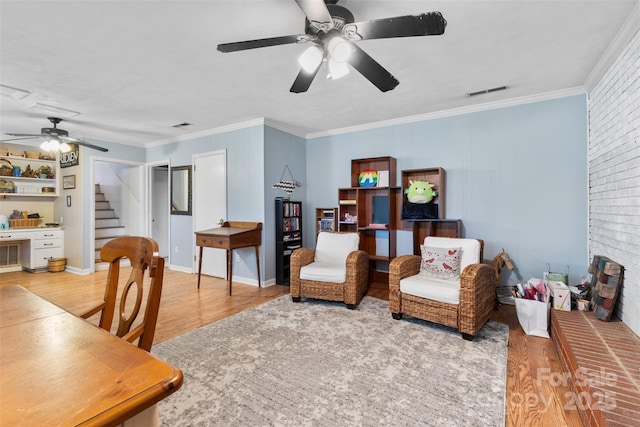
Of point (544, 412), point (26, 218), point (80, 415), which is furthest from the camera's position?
point (26, 218)

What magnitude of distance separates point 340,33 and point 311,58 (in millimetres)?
225

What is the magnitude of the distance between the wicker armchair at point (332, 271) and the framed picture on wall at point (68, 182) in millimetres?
4424

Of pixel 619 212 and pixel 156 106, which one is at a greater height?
pixel 156 106

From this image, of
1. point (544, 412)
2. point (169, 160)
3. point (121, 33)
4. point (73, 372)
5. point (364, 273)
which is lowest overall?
point (544, 412)

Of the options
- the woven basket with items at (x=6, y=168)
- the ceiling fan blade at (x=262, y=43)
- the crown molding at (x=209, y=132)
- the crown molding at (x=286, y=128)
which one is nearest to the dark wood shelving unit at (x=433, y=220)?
the crown molding at (x=286, y=128)

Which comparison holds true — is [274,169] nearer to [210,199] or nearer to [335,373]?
[210,199]

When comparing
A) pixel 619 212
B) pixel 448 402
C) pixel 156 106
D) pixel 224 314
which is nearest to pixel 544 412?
pixel 448 402

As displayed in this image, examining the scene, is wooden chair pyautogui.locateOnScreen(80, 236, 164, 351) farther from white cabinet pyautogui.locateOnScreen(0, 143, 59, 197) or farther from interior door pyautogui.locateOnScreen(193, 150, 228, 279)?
white cabinet pyautogui.locateOnScreen(0, 143, 59, 197)

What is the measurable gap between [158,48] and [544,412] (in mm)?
3550

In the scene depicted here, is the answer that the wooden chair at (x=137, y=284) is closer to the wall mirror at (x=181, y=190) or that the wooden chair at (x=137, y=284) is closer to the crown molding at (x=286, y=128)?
the crown molding at (x=286, y=128)

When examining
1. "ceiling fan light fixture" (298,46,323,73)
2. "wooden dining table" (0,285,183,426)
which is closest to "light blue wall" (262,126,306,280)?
"ceiling fan light fixture" (298,46,323,73)

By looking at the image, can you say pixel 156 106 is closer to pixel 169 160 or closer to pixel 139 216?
pixel 169 160

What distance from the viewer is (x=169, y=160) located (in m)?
5.45

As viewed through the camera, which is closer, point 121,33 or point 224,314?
point 121,33
